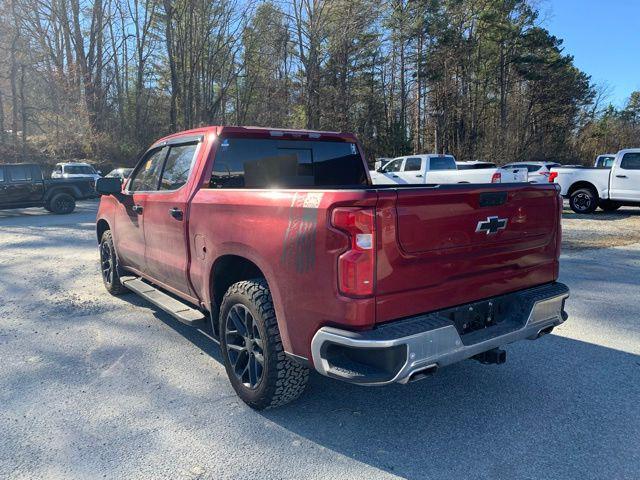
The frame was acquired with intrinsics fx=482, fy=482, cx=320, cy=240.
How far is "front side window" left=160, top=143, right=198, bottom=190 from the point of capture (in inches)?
168

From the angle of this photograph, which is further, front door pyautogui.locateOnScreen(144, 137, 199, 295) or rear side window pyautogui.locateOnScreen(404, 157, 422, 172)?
rear side window pyautogui.locateOnScreen(404, 157, 422, 172)

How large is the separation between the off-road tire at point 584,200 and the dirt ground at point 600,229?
223mm

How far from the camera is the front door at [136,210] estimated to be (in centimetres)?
488

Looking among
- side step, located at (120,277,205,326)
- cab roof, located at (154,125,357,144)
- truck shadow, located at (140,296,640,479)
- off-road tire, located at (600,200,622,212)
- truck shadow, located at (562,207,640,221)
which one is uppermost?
cab roof, located at (154,125,357,144)

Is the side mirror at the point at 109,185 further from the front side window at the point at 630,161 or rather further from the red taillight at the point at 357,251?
the front side window at the point at 630,161

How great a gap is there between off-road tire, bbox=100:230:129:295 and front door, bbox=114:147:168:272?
0.25 metres

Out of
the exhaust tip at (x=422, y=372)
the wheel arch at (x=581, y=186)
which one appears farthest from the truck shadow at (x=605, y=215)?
the exhaust tip at (x=422, y=372)

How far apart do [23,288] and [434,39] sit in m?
37.1

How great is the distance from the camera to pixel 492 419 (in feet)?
10.4

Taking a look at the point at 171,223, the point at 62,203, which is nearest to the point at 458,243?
the point at 171,223

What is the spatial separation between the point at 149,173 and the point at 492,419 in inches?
157

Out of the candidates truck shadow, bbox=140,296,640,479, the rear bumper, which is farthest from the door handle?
the rear bumper

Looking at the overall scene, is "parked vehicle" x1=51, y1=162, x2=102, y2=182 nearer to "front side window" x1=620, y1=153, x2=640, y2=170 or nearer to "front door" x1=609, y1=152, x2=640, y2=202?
"front door" x1=609, y1=152, x2=640, y2=202

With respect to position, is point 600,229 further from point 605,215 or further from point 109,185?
point 109,185
